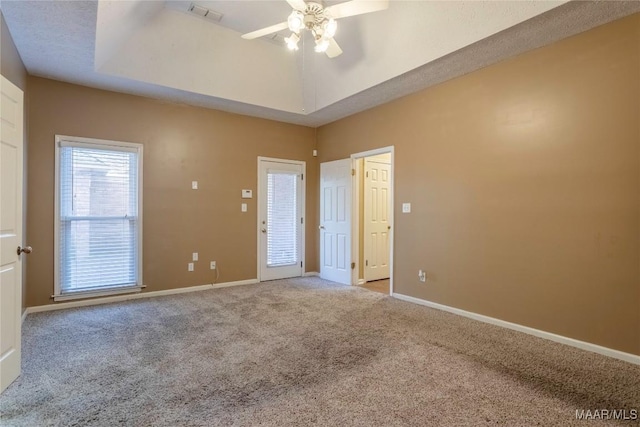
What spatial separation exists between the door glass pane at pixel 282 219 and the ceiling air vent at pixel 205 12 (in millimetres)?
2392

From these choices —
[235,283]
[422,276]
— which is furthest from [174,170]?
[422,276]

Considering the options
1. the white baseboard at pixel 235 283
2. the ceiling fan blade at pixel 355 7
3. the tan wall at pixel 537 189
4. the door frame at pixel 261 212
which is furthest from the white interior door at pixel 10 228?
the tan wall at pixel 537 189

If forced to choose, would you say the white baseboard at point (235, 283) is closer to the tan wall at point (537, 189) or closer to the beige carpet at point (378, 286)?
the beige carpet at point (378, 286)

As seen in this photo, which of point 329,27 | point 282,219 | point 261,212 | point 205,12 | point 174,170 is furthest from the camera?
point 282,219

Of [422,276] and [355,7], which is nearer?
[355,7]

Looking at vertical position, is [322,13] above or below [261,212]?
above

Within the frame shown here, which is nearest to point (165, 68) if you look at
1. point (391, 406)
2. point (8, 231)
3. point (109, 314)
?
point (8, 231)

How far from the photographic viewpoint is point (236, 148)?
525 cm

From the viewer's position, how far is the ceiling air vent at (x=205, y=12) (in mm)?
3670

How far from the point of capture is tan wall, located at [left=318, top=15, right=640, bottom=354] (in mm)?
2613

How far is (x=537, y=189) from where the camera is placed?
10.2 feet

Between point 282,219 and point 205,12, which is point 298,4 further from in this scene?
point 282,219

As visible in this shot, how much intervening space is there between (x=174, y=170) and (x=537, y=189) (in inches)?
178

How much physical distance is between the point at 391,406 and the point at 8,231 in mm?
2780
